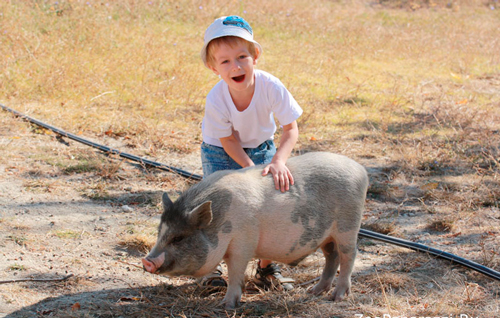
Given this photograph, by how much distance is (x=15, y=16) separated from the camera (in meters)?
8.41

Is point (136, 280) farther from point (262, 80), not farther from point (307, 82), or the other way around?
point (307, 82)

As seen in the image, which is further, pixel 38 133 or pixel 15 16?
pixel 15 16

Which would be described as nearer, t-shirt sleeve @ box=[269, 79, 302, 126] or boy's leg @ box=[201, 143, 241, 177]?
t-shirt sleeve @ box=[269, 79, 302, 126]

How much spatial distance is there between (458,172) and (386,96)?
2968 millimetres

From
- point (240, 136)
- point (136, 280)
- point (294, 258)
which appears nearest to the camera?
point (294, 258)

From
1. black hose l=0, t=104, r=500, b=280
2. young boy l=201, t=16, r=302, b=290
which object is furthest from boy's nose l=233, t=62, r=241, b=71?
black hose l=0, t=104, r=500, b=280

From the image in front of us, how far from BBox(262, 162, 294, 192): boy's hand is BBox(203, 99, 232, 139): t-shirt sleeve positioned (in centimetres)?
49

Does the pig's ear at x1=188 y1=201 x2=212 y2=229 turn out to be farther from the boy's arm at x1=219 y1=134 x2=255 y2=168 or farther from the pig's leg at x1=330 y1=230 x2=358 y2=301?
the pig's leg at x1=330 y1=230 x2=358 y2=301

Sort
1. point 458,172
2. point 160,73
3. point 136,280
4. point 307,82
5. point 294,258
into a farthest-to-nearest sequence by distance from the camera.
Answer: point 307,82 < point 160,73 < point 458,172 < point 136,280 < point 294,258

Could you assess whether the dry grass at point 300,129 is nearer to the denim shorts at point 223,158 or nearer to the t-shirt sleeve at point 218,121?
the denim shorts at point 223,158

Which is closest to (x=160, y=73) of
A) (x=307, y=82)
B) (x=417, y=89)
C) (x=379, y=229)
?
(x=307, y=82)

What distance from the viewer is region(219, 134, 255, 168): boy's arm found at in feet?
10.8

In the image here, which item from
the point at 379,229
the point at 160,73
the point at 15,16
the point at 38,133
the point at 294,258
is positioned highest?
the point at 15,16

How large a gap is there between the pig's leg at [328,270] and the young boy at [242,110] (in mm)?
185
